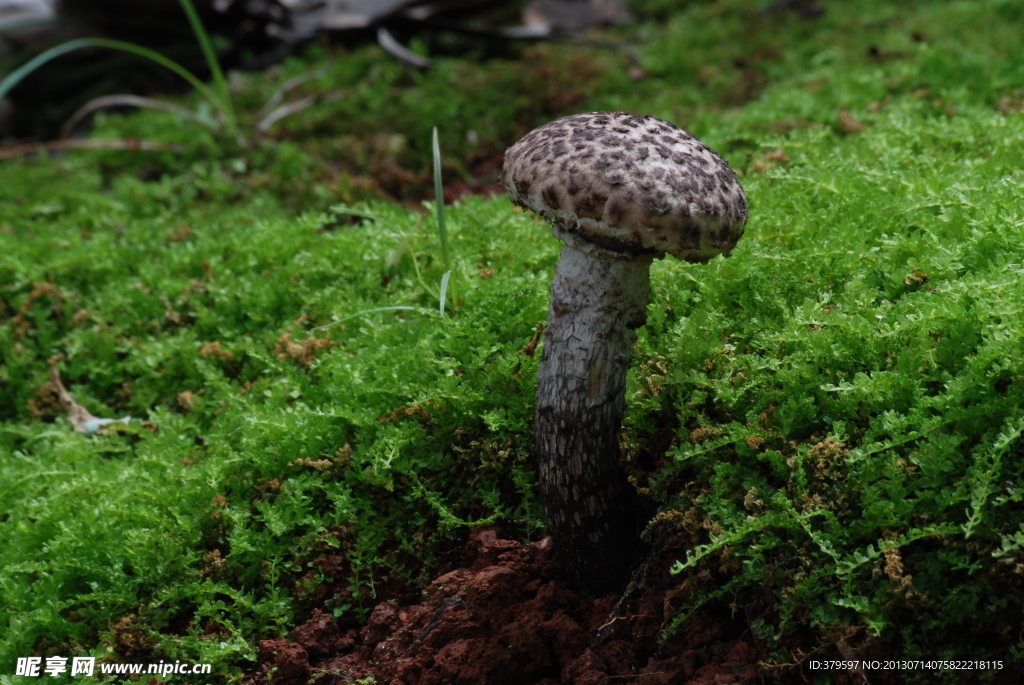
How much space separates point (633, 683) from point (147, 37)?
639 cm

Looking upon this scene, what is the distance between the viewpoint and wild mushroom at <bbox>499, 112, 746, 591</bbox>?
6.19ft

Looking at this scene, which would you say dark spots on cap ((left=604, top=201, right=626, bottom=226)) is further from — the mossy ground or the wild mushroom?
the mossy ground

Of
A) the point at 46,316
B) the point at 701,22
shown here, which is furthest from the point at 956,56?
the point at 46,316

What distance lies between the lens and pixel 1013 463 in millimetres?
2006

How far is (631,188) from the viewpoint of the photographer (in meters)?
1.86

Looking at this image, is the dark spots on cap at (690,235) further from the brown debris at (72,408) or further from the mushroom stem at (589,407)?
the brown debris at (72,408)

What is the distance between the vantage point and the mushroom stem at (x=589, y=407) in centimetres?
211

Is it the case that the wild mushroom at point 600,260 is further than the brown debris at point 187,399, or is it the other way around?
the brown debris at point 187,399

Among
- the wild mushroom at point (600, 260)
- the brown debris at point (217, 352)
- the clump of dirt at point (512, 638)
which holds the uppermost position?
the wild mushroom at point (600, 260)

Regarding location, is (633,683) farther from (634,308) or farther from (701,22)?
(701,22)

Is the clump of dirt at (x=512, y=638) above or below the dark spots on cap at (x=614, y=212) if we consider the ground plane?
below

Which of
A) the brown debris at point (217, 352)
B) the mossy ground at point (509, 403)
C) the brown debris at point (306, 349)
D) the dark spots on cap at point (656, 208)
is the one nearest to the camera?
the dark spots on cap at point (656, 208)

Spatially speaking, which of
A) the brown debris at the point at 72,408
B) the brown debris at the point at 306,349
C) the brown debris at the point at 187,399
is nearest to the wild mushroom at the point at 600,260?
the brown debris at the point at 306,349

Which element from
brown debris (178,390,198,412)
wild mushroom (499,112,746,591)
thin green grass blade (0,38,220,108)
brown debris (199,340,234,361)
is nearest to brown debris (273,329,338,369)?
brown debris (199,340,234,361)
